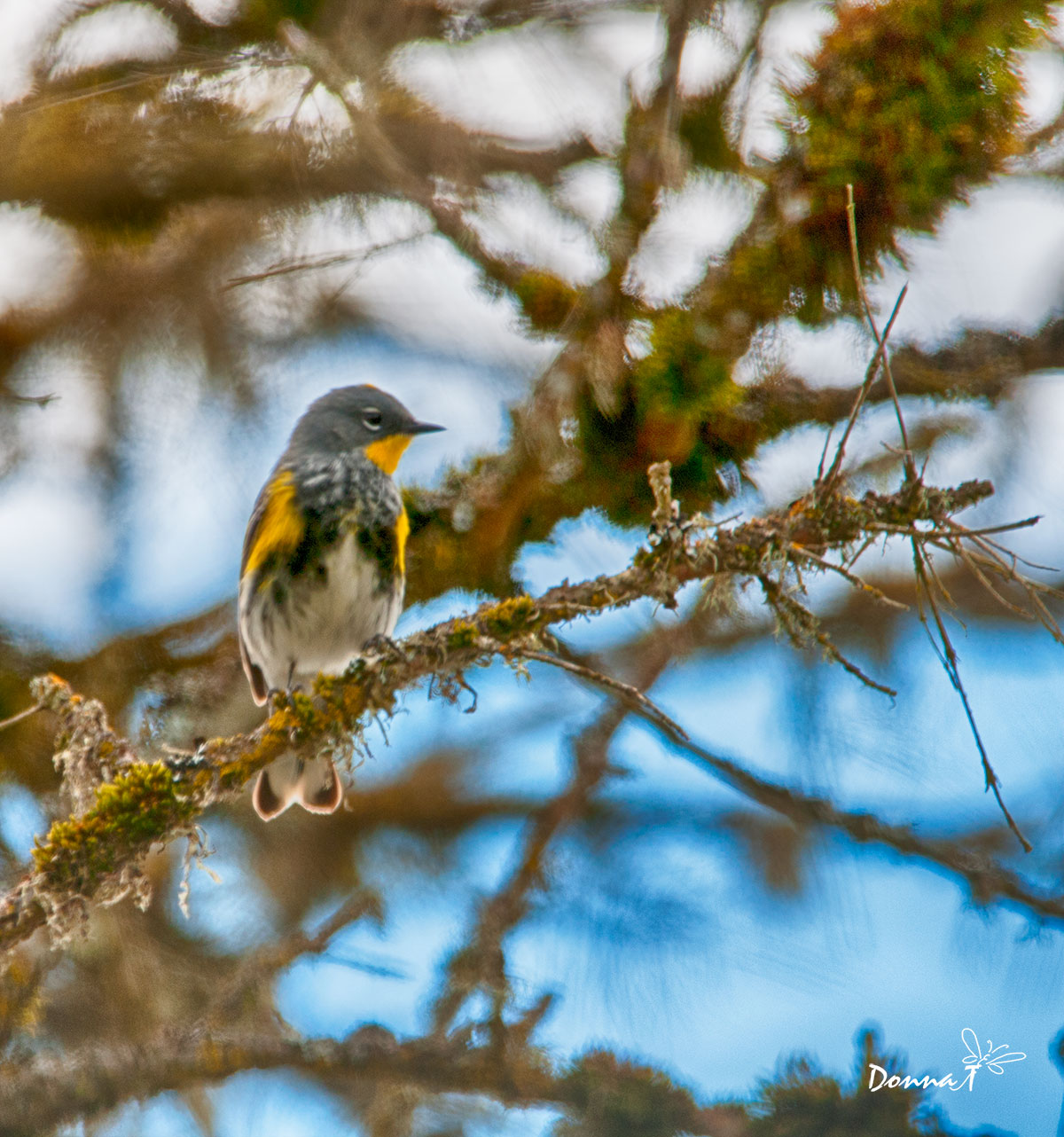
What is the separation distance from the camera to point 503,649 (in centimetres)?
245

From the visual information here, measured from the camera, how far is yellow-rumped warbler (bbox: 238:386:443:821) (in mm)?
3703

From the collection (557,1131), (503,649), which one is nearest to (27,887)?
(503,649)

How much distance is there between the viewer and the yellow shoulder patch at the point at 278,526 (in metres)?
A: 3.75

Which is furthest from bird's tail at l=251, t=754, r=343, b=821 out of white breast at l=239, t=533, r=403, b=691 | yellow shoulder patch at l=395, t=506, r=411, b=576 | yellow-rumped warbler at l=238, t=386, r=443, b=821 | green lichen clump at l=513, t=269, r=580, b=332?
green lichen clump at l=513, t=269, r=580, b=332

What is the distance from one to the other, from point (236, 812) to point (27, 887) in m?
2.80

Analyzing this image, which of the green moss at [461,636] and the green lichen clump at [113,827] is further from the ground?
the green moss at [461,636]

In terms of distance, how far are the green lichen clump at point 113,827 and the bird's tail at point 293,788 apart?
3.26ft

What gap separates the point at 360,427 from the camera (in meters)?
4.24

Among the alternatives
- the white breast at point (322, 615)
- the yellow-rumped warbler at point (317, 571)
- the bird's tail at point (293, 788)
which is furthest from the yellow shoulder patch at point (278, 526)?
the bird's tail at point (293, 788)

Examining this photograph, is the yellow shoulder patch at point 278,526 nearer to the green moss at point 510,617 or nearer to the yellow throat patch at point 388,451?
the yellow throat patch at point 388,451

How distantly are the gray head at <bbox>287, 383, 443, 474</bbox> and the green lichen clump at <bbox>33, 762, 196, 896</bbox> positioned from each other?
6.24 feet

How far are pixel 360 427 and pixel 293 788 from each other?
1465 millimetres

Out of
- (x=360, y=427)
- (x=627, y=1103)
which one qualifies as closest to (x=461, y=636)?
(x=627, y=1103)

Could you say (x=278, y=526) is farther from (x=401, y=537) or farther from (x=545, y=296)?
(x=545, y=296)
